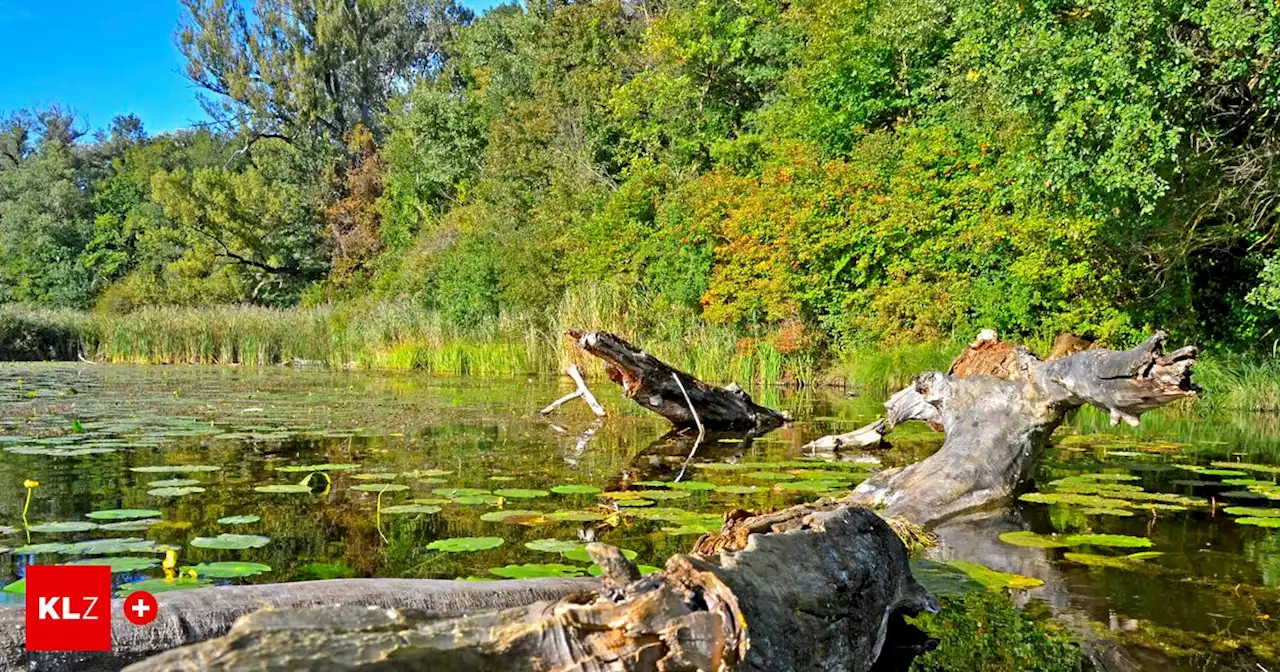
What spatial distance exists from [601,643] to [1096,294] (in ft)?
38.6

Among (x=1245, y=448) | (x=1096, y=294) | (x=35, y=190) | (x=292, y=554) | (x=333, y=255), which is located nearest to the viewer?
(x=292, y=554)

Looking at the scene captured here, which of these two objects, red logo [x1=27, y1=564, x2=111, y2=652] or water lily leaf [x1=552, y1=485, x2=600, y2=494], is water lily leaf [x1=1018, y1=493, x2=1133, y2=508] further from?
red logo [x1=27, y1=564, x2=111, y2=652]

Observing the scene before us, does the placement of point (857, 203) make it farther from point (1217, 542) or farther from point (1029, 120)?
point (1217, 542)

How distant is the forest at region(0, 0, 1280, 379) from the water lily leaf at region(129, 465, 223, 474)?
7.57 meters

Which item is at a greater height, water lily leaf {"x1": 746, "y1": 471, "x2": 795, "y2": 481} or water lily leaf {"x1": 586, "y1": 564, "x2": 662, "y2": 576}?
water lily leaf {"x1": 746, "y1": 471, "x2": 795, "y2": 481}

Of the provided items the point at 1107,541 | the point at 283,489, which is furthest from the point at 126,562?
the point at 1107,541

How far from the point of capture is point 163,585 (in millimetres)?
2682

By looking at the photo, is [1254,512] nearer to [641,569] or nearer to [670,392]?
[641,569]

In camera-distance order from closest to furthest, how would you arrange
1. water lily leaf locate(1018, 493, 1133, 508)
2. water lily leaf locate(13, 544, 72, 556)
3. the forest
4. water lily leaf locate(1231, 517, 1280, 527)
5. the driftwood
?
1. the driftwood
2. water lily leaf locate(13, 544, 72, 556)
3. water lily leaf locate(1231, 517, 1280, 527)
4. water lily leaf locate(1018, 493, 1133, 508)
5. the forest

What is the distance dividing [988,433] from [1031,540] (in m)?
0.90

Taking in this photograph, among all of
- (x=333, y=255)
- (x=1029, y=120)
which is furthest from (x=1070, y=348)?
(x=333, y=255)

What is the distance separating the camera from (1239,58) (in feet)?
25.8

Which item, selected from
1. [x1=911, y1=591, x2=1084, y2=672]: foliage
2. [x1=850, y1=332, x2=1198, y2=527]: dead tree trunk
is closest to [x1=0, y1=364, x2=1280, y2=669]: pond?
[x1=911, y1=591, x2=1084, y2=672]: foliage

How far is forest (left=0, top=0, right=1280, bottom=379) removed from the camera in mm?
9000
